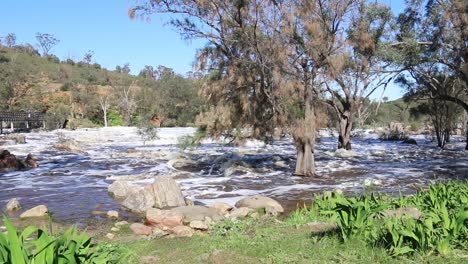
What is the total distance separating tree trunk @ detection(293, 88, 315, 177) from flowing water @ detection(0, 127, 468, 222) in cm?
62

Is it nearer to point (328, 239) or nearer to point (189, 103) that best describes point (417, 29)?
point (328, 239)

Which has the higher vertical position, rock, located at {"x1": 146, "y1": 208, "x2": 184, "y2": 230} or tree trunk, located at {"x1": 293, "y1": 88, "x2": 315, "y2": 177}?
tree trunk, located at {"x1": 293, "y1": 88, "x2": 315, "y2": 177}

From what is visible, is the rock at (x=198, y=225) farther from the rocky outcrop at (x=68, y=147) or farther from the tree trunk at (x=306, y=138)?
the rocky outcrop at (x=68, y=147)

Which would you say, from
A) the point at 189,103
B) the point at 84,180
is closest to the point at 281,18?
the point at 84,180

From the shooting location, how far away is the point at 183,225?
28.5 ft

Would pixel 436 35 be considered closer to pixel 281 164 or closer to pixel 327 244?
pixel 281 164

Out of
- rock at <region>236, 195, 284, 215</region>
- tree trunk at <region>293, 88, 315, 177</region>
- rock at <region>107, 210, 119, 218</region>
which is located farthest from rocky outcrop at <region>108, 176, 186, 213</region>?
tree trunk at <region>293, 88, 315, 177</region>

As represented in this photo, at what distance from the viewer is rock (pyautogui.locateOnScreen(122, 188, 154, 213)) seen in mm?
10766

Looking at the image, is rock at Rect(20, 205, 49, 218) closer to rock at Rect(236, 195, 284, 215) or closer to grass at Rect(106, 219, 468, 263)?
rock at Rect(236, 195, 284, 215)

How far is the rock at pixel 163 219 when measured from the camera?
870 centimetres

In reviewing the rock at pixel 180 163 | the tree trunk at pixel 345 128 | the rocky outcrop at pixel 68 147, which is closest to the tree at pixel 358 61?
the tree trunk at pixel 345 128

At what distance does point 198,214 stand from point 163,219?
0.87m

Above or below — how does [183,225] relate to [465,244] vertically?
below

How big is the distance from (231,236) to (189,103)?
55228 millimetres
